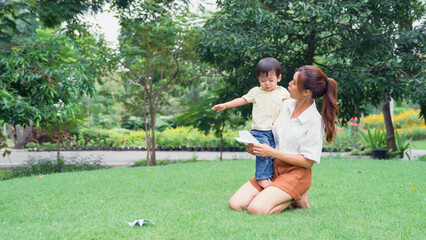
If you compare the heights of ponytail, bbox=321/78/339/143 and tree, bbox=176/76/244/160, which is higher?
tree, bbox=176/76/244/160

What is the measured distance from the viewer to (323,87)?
362cm

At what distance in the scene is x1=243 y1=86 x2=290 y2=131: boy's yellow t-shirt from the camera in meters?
3.95

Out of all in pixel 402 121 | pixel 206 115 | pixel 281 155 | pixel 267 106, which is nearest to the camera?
pixel 281 155

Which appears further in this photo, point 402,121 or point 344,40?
point 402,121

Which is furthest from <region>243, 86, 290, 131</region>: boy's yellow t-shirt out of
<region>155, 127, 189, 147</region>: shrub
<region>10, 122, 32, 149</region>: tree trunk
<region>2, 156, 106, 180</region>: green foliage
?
<region>10, 122, 32, 149</region>: tree trunk

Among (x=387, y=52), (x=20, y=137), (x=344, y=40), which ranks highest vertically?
(x=344, y=40)

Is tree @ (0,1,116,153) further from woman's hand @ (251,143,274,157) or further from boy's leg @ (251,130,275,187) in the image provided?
woman's hand @ (251,143,274,157)

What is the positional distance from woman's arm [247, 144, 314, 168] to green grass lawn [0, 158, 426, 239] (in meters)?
0.49

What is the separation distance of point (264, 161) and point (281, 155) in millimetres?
372

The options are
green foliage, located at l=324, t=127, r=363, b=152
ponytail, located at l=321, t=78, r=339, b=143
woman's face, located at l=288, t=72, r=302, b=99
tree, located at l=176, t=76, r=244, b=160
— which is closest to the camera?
ponytail, located at l=321, t=78, r=339, b=143

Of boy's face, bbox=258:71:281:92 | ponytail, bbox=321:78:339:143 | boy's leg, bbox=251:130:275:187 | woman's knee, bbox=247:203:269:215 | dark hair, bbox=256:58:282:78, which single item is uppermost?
dark hair, bbox=256:58:282:78

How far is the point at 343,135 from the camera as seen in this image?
1630 cm

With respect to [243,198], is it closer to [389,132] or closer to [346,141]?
[389,132]

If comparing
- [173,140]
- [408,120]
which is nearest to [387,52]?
[173,140]
